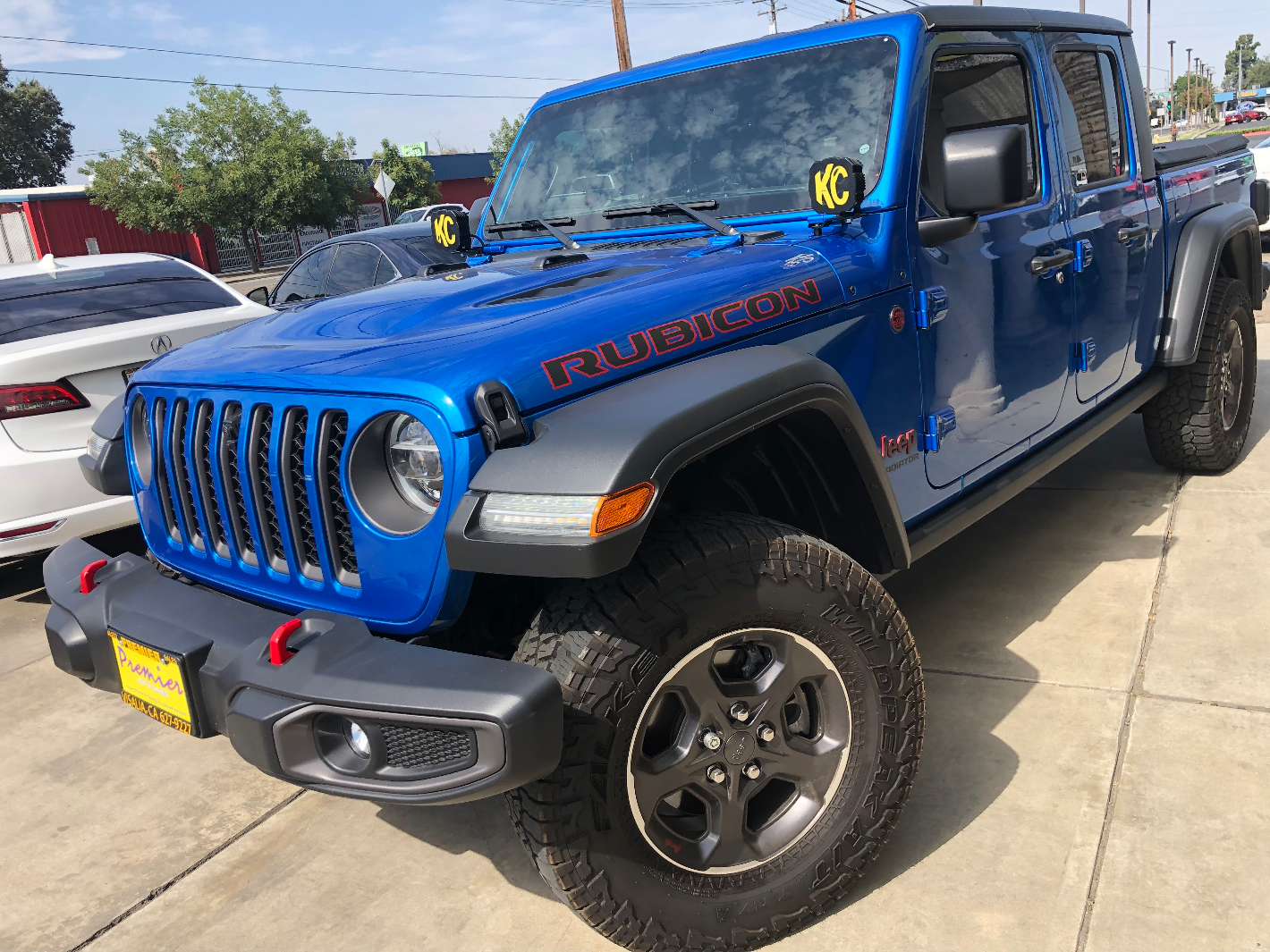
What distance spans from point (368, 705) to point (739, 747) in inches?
31.2

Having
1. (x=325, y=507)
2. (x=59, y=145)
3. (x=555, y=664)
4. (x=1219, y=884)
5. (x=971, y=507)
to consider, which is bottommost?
(x=1219, y=884)

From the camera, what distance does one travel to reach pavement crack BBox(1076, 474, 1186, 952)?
2.27 metres

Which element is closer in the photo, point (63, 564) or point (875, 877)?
point (875, 877)

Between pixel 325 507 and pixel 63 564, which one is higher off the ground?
pixel 325 507

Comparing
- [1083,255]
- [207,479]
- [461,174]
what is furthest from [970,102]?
[461,174]

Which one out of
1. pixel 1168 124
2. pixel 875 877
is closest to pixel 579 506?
pixel 875 877

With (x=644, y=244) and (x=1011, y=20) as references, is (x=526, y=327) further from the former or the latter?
(x=1011, y=20)

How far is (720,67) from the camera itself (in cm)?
319

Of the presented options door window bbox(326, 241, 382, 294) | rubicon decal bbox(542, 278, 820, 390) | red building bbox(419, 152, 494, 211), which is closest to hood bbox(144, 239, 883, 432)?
rubicon decal bbox(542, 278, 820, 390)

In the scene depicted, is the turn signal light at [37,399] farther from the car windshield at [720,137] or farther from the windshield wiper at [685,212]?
A: the windshield wiper at [685,212]

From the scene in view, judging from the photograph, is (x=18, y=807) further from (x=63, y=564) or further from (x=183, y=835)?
(x=63, y=564)

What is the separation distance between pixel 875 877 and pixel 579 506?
4.27ft

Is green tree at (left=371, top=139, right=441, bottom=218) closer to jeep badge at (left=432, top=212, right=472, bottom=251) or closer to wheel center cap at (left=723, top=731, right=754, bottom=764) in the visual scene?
jeep badge at (left=432, top=212, right=472, bottom=251)

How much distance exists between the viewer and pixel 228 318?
521 cm
